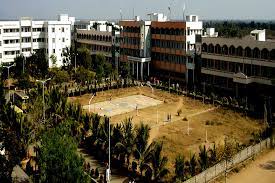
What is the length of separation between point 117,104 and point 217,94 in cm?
1562

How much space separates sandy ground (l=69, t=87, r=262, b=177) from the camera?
39912 millimetres

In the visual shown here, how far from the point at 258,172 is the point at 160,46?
43.4 m

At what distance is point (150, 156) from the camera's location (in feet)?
102

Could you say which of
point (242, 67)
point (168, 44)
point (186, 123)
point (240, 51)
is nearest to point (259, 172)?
point (186, 123)

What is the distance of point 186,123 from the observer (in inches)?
1863

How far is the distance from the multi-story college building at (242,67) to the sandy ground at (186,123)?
17.5 ft

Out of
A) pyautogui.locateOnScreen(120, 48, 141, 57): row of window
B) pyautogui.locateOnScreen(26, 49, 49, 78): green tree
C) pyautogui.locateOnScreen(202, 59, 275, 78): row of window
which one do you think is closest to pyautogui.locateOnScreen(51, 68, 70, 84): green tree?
pyautogui.locateOnScreen(26, 49, 49, 78): green tree

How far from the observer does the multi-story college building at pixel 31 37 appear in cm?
7831

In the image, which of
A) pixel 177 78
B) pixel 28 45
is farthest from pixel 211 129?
pixel 28 45

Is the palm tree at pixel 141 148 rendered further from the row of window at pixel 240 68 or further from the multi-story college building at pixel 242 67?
the row of window at pixel 240 68

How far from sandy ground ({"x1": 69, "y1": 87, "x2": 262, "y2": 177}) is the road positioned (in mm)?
5027

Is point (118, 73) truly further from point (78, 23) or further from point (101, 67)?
point (78, 23)

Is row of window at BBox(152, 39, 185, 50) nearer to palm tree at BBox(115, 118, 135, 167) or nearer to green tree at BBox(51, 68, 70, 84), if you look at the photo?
green tree at BBox(51, 68, 70, 84)

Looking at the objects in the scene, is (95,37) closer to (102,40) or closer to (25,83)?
(102,40)
